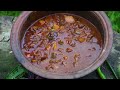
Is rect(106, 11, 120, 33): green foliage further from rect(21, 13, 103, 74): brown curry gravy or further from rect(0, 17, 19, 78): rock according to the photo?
rect(0, 17, 19, 78): rock

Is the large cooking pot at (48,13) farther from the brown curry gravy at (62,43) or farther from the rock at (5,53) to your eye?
the rock at (5,53)

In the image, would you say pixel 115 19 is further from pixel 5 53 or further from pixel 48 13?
pixel 5 53

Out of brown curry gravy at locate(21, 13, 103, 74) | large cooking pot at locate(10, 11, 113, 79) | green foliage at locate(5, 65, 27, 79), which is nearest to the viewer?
large cooking pot at locate(10, 11, 113, 79)

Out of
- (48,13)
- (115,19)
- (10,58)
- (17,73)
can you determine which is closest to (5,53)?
(10,58)

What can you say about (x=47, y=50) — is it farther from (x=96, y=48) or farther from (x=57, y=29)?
(x=96, y=48)

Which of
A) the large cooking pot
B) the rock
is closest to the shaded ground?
the rock

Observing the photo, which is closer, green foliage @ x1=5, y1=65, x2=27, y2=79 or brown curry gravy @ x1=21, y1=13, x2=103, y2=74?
brown curry gravy @ x1=21, y1=13, x2=103, y2=74
